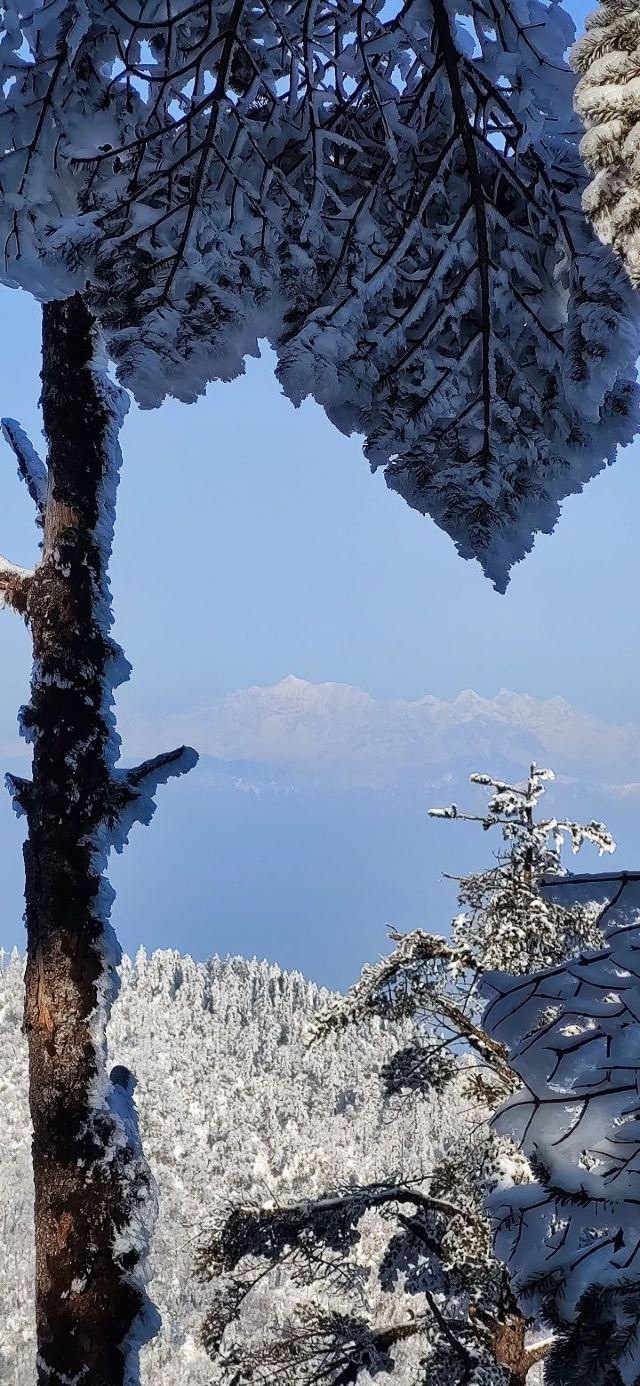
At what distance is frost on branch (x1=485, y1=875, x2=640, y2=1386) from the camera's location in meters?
1.62

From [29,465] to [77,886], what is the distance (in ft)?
6.05

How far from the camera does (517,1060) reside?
1970mm

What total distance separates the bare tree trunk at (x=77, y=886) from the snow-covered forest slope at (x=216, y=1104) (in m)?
56.2

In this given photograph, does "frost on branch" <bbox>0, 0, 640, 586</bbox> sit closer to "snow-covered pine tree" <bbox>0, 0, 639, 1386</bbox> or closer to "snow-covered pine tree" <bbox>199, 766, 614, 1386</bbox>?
"snow-covered pine tree" <bbox>0, 0, 639, 1386</bbox>

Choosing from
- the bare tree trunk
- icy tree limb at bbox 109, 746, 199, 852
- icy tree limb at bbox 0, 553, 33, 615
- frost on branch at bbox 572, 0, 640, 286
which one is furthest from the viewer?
icy tree limb at bbox 0, 553, 33, 615

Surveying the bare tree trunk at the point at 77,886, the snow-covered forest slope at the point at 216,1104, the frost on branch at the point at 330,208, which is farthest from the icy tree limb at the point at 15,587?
the snow-covered forest slope at the point at 216,1104

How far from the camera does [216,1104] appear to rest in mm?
73250

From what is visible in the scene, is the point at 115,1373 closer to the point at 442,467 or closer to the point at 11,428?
the point at 442,467

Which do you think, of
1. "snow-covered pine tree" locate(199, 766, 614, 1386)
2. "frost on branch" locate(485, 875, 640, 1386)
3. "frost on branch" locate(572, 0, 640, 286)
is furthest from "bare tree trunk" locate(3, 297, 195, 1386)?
"snow-covered pine tree" locate(199, 766, 614, 1386)

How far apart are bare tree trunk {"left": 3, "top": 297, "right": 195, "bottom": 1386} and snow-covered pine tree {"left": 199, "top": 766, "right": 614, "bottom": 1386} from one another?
12.5ft

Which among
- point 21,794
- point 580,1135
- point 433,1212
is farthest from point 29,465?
point 433,1212

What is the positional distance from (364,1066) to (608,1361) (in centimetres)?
7311

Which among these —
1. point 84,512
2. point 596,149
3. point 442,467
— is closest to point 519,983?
point 596,149

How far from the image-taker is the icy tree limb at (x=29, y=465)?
386cm
